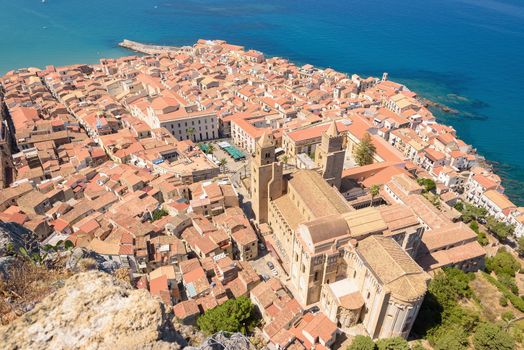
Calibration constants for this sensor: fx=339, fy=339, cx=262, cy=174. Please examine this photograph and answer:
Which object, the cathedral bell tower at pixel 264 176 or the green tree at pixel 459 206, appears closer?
the cathedral bell tower at pixel 264 176

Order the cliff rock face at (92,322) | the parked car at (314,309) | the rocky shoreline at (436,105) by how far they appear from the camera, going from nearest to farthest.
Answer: the cliff rock face at (92,322) → the parked car at (314,309) → the rocky shoreline at (436,105)

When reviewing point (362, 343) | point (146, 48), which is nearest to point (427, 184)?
point (362, 343)

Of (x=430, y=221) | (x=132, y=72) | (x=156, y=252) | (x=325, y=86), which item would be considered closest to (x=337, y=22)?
(x=325, y=86)

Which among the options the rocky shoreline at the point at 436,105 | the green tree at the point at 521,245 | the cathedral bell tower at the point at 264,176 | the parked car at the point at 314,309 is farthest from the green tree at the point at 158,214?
the rocky shoreline at the point at 436,105

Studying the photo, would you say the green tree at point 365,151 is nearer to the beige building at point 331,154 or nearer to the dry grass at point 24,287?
the beige building at point 331,154

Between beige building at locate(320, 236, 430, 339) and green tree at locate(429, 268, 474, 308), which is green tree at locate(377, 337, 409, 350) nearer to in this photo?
beige building at locate(320, 236, 430, 339)

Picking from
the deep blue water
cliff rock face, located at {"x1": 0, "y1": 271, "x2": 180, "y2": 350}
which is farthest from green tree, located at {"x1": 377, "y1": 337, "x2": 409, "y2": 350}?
the deep blue water

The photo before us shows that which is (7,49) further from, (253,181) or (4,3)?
(253,181)

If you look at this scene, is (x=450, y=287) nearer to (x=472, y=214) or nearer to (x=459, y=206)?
(x=472, y=214)
